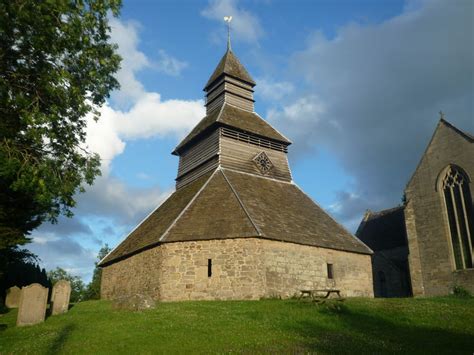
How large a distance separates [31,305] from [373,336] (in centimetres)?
1165

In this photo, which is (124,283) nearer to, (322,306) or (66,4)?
(322,306)

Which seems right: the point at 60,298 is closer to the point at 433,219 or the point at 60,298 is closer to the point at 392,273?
the point at 433,219

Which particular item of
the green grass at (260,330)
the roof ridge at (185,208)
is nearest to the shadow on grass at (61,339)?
the green grass at (260,330)

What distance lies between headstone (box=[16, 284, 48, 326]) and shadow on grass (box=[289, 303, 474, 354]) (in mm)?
9155

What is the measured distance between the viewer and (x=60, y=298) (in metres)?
17.2

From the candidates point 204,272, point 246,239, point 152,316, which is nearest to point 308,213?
point 246,239

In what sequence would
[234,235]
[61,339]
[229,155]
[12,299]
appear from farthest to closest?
[229,155] → [234,235] → [12,299] → [61,339]

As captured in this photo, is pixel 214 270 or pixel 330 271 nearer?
pixel 214 270

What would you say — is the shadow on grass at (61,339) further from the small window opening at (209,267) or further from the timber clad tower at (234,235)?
the small window opening at (209,267)

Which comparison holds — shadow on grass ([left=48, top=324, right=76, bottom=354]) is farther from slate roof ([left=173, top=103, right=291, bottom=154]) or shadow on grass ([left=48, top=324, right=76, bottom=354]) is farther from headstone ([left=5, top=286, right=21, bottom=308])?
slate roof ([left=173, top=103, right=291, bottom=154])

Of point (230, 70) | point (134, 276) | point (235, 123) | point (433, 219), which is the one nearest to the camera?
point (134, 276)

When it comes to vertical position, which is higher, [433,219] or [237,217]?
[433,219]

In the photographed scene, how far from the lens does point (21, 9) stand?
34.3ft

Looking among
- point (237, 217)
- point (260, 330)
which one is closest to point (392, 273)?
point (237, 217)
